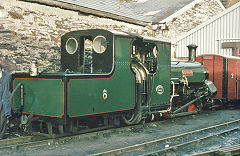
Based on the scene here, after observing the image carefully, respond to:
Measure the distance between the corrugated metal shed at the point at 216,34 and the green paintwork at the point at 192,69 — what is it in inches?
244

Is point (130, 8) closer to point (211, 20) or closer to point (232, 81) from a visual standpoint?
point (211, 20)

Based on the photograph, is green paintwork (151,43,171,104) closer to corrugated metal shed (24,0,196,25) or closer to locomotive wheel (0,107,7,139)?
locomotive wheel (0,107,7,139)

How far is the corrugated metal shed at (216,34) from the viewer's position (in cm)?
1619

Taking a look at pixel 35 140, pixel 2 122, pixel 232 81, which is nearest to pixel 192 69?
pixel 232 81

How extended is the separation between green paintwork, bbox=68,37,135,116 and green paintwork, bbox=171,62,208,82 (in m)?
2.66

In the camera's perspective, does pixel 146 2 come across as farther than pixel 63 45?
Yes

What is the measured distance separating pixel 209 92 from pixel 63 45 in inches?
231

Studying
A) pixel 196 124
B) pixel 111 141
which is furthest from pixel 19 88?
pixel 196 124

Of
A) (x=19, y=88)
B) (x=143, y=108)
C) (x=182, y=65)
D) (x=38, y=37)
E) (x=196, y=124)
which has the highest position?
(x=38, y=37)

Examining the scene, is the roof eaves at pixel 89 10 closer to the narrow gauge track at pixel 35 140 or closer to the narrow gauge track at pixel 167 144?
the narrow gauge track at pixel 35 140

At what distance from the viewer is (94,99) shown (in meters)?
6.36

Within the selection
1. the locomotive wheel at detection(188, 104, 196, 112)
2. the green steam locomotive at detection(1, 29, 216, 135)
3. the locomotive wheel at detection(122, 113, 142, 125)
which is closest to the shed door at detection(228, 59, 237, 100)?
the locomotive wheel at detection(188, 104, 196, 112)

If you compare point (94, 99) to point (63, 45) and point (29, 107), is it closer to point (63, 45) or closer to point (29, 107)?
point (29, 107)

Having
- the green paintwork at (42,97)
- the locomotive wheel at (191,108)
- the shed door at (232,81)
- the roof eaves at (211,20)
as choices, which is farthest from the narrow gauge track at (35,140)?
the roof eaves at (211,20)
